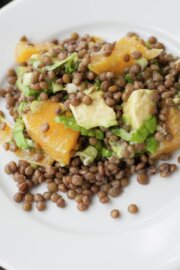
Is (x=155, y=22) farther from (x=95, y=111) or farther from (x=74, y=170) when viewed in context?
(x=74, y=170)

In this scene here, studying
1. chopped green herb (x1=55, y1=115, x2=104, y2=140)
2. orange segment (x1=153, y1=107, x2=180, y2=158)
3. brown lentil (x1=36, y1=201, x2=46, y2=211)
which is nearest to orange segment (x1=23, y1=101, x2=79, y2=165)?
chopped green herb (x1=55, y1=115, x2=104, y2=140)

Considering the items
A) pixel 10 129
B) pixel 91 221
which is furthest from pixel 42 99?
pixel 91 221

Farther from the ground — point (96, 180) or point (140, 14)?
point (140, 14)

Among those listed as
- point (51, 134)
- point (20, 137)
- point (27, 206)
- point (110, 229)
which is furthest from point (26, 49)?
point (110, 229)

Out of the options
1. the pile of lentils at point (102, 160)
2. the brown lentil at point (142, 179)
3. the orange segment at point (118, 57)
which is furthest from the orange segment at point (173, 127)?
the orange segment at point (118, 57)

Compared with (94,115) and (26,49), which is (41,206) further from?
(26,49)

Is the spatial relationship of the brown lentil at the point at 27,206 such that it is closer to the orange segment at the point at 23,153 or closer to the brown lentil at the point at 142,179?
the orange segment at the point at 23,153
